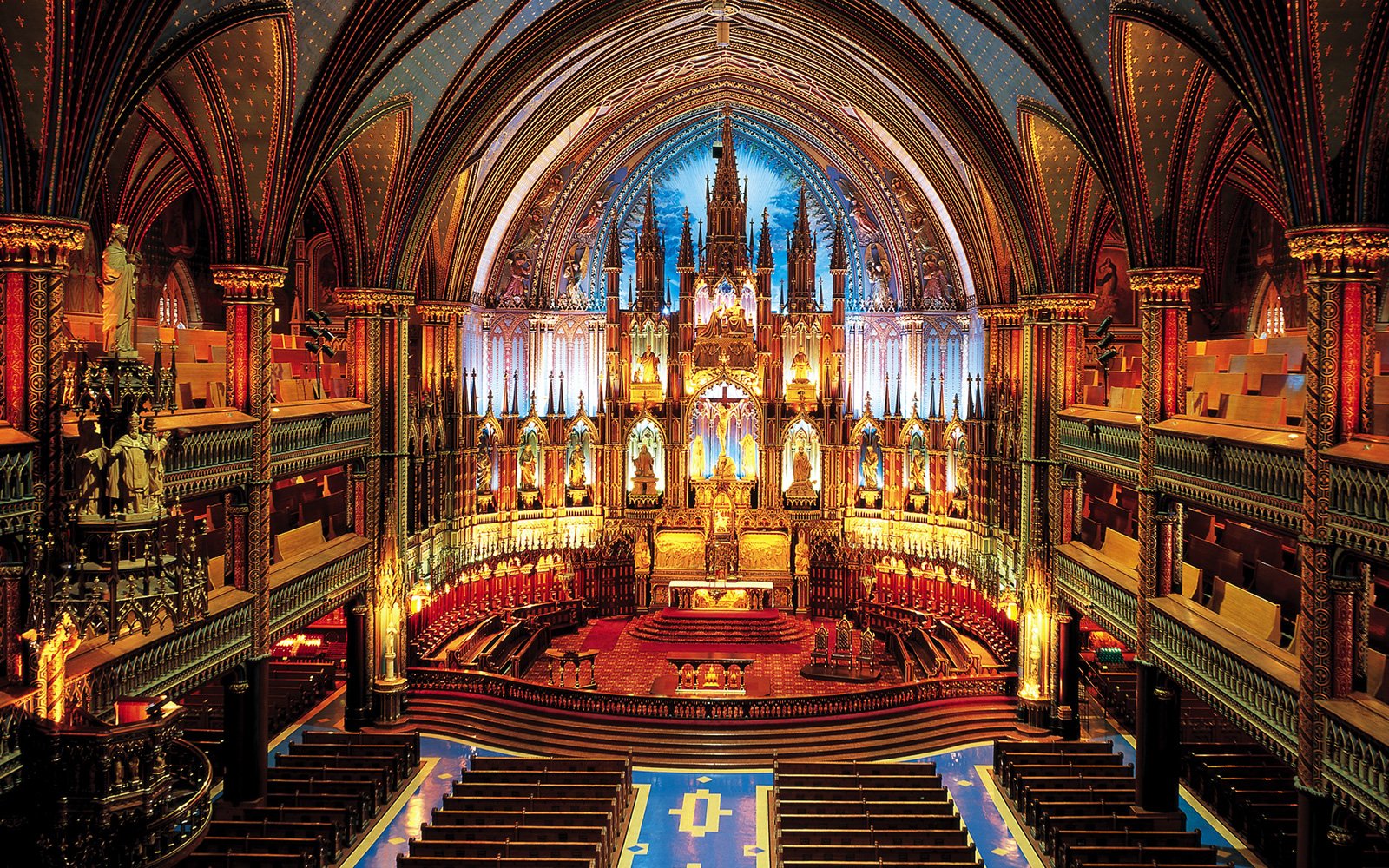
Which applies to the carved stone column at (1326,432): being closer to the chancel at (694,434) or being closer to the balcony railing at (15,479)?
the chancel at (694,434)

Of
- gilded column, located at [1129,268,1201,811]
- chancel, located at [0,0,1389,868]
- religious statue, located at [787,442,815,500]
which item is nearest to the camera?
chancel, located at [0,0,1389,868]

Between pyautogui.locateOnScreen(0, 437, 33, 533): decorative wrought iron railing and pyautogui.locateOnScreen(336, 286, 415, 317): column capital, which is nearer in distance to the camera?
pyautogui.locateOnScreen(0, 437, 33, 533): decorative wrought iron railing

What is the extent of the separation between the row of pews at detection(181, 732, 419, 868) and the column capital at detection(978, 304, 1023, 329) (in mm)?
17692

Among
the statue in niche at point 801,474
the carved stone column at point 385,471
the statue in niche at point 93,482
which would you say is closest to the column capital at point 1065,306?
the statue in niche at point 801,474

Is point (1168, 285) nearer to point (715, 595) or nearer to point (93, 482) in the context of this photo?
point (93, 482)

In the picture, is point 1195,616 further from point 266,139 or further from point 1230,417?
point 266,139

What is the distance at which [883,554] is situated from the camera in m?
34.4

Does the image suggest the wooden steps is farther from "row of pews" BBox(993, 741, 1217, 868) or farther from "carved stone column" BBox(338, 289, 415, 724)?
"row of pews" BBox(993, 741, 1217, 868)

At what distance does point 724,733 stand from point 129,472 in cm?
1519

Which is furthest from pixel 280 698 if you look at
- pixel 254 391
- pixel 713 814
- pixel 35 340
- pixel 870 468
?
pixel 870 468

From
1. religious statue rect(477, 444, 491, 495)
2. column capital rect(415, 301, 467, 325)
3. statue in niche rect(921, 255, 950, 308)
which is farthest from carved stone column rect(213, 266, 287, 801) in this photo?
statue in niche rect(921, 255, 950, 308)

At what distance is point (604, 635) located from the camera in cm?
A: 3303

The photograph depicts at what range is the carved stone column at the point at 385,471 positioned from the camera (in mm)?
24766

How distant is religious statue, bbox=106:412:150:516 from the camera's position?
38.9 feet
